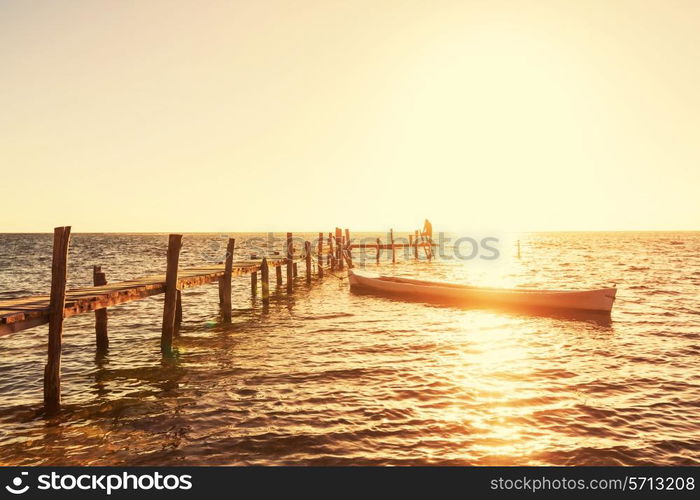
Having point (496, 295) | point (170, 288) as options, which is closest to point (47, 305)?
point (170, 288)

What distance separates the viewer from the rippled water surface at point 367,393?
637 centimetres

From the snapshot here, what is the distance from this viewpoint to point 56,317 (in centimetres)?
789

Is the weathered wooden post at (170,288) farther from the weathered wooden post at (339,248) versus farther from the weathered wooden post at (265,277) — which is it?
the weathered wooden post at (339,248)

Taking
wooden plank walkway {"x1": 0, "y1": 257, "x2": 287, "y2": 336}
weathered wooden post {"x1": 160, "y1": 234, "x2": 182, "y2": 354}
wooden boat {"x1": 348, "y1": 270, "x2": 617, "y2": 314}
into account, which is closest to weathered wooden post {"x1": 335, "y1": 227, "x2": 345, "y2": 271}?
wooden boat {"x1": 348, "y1": 270, "x2": 617, "y2": 314}

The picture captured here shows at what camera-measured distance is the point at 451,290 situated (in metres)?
19.6

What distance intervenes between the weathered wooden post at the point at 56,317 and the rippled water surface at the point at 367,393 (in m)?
0.37

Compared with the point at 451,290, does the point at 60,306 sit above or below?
above

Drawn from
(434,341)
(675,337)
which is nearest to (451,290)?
(434,341)

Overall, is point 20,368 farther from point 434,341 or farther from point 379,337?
point 434,341

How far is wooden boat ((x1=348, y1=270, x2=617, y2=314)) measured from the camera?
16391mm

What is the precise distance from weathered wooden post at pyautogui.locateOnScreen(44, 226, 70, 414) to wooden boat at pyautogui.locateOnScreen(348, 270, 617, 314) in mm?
15221

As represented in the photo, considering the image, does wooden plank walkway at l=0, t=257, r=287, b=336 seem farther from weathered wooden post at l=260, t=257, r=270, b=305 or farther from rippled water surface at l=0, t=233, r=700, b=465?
weathered wooden post at l=260, t=257, r=270, b=305
